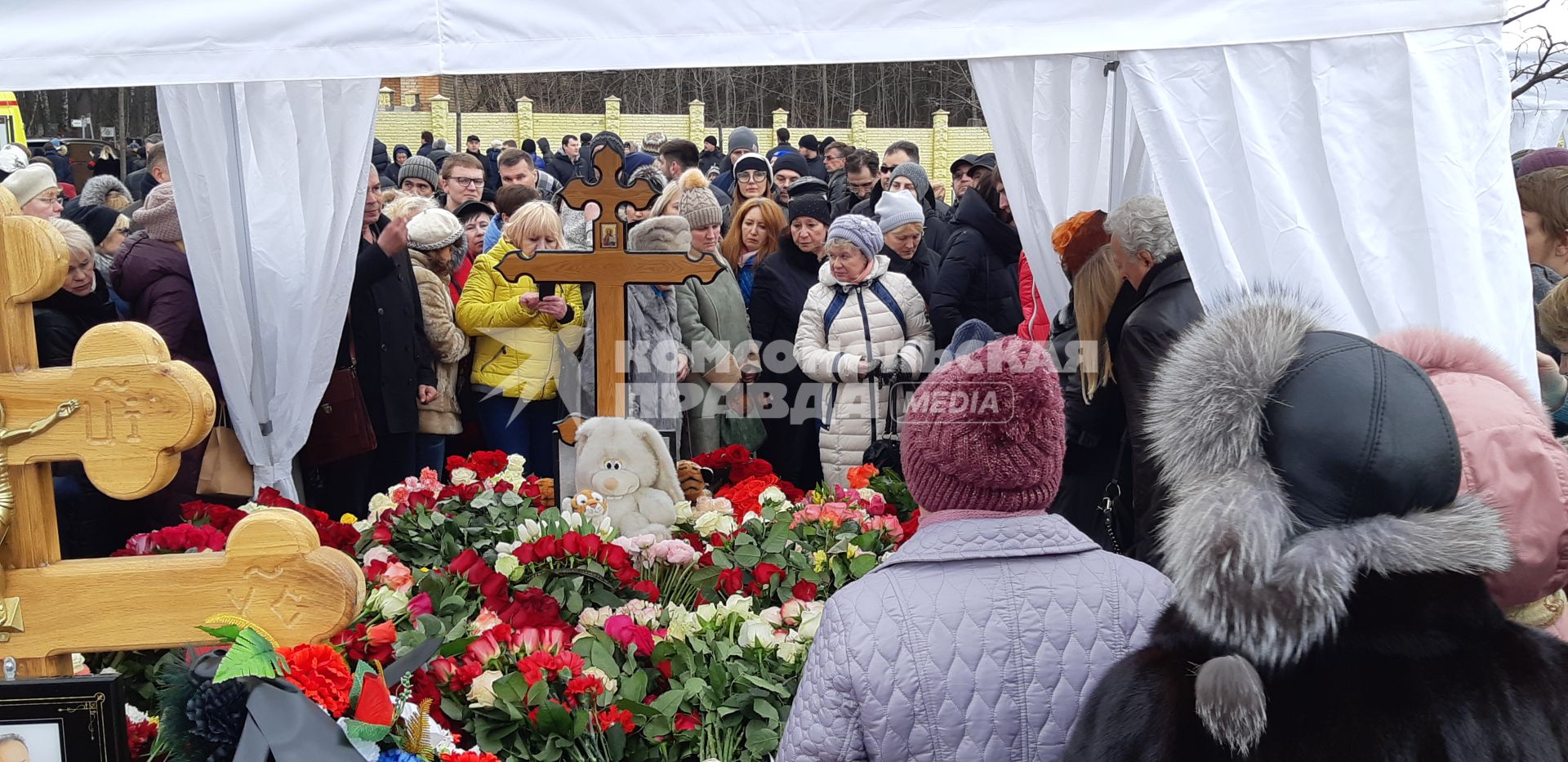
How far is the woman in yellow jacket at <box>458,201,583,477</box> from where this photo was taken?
4609mm

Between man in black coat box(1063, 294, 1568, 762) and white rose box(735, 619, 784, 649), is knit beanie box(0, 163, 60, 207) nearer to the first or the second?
white rose box(735, 619, 784, 649)

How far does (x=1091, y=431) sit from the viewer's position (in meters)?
3.43

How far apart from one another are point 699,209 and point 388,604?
2.95m

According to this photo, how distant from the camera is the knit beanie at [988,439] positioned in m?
1.59

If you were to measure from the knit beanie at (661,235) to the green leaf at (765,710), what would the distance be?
1878 mm

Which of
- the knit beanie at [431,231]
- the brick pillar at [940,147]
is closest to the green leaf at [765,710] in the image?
the knit beanie at [431,231]

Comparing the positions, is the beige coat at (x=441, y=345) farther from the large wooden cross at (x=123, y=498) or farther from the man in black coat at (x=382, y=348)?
the large wooden cross at (x=123, y=498)

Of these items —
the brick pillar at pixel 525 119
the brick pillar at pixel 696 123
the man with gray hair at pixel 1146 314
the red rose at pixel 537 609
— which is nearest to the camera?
the red rose at pixel 537 609

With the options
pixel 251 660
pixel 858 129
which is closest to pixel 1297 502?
pixel 251 660

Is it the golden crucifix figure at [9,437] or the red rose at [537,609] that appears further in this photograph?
the red rose at [537,609]

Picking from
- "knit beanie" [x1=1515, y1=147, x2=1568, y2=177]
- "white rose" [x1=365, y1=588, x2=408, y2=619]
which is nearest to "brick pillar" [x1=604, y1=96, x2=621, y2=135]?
"knit beanie" [x1=1515, y1=147, x2=1568, y2=177]

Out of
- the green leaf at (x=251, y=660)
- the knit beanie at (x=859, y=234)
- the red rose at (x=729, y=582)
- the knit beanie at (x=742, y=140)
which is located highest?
the knit beanie at (x=742, y=140)

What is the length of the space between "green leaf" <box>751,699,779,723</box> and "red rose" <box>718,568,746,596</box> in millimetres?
691

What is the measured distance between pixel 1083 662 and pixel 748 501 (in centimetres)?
216
